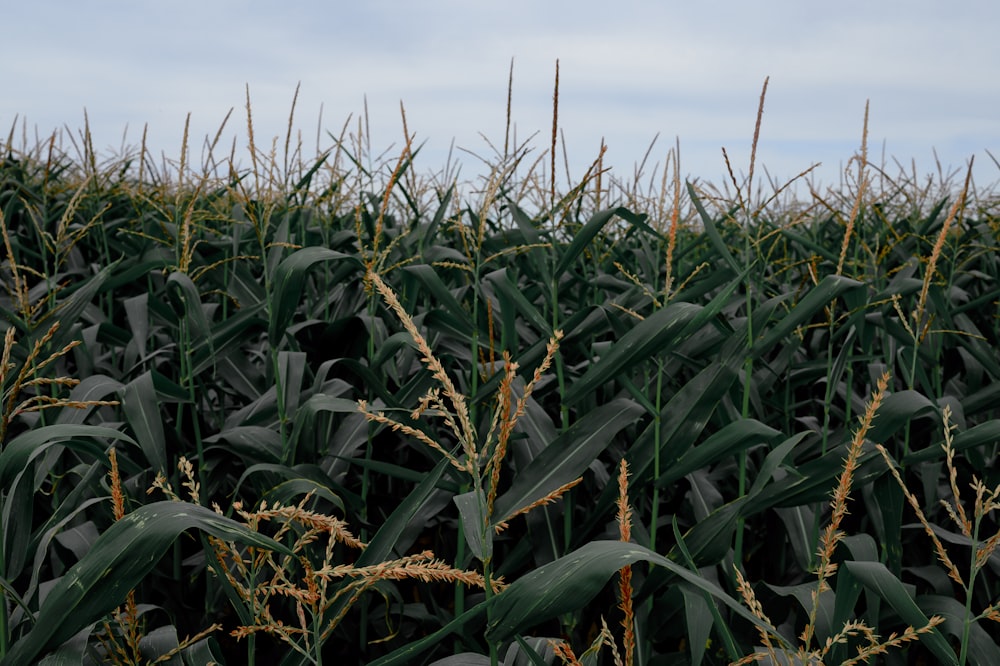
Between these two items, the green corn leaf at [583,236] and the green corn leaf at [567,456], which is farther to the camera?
the green corn leaf at [583,236]

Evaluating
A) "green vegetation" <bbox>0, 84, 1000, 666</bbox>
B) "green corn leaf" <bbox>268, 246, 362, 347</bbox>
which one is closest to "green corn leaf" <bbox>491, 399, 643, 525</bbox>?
"green vegetation" <bbox>0, 84, 1000, 666</bbox>

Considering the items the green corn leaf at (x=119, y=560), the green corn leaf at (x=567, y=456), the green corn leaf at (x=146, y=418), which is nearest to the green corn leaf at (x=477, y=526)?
the green corn leaf at (x=119, y=560)

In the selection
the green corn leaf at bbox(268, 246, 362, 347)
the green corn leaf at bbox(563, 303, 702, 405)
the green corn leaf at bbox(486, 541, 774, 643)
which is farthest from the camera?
the green corn leaf at bbox(268, 246, 362, 347)

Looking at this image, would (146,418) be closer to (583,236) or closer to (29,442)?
(29,442)

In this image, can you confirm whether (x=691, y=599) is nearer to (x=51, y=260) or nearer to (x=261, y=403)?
(x=261, y=403)

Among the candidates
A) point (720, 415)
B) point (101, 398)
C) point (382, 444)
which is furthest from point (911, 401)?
point (101, 398)

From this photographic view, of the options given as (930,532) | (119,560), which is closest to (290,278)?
(119,560)

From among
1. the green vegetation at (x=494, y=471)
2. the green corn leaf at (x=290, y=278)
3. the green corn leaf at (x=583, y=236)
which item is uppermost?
the green corn leaf at (x=583, y=236)

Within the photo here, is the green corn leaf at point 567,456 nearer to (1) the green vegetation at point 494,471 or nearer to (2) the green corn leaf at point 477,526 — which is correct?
(1) the green vegetation at point 494,471

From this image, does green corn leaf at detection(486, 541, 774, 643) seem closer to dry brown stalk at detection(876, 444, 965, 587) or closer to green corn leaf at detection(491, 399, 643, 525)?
dry brown stalk at detection(876, 444, 965, 587)

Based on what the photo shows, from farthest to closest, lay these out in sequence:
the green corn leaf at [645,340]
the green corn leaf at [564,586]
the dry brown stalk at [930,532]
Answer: the green corn leaf at [645,340]
the dry brown stalk at [930,532]
the green corn leaf at [564,586]

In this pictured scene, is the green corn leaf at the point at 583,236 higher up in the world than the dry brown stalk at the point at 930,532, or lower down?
higher up

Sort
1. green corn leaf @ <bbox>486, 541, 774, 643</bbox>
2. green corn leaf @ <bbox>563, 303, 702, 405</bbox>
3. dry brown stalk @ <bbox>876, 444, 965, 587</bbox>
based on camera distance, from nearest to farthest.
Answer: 1. green corn leaf @ <bbox>486, 541, 774, 643</bbox>
2. dry brown stalk @ <bbox>876, 444, 965, 587</bbox>
3. green corn leaf @ <bbox>563, 303, 702, 405</bbox>

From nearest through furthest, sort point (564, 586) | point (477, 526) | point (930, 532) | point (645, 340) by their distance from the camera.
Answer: point (564, 586), point (477, 526), point (930, 532), point (645, 340)
